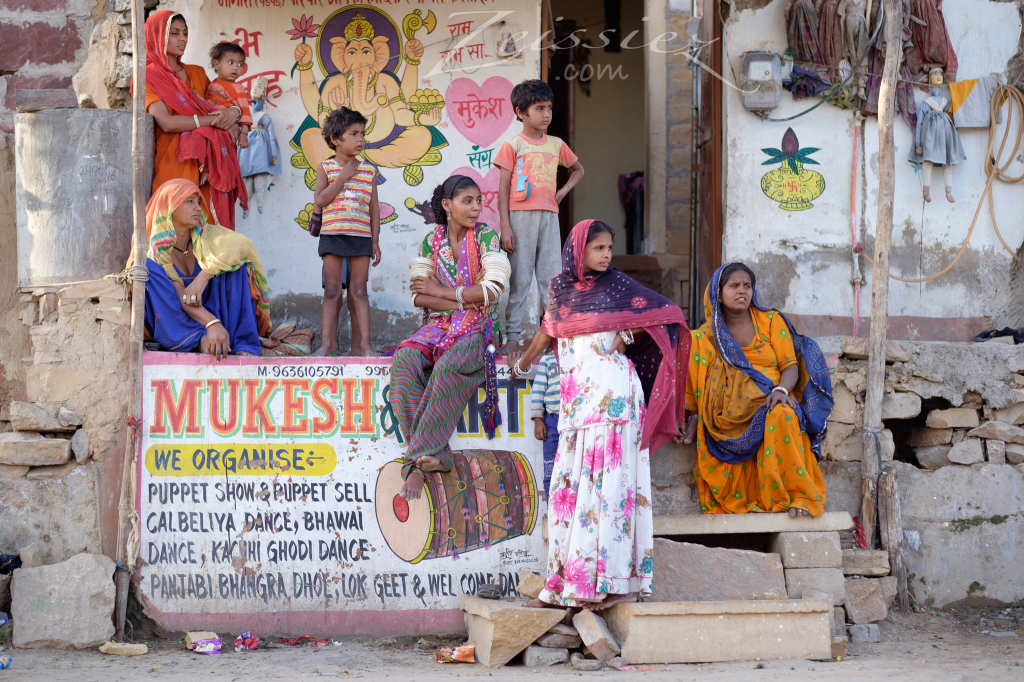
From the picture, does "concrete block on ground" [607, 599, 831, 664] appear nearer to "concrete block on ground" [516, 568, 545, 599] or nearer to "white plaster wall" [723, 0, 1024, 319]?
"concrete block on ground" [516, 568, 545, 599]

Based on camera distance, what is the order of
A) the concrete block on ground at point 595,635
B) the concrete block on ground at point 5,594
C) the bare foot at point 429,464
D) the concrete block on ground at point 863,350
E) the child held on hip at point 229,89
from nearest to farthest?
the concrete block on ground at point 595,635 → the concrete block on ground at point 5,594 → the bare foot at point 429,464 → the concrete block on ground at point 863,350 → the child held on hip at point 229,89

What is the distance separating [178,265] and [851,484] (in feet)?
12.4

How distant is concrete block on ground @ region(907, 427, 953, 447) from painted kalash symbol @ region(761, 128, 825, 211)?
1.71m

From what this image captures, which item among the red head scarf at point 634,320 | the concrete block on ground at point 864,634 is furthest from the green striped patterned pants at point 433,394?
the concrete block on ground at point 864,634

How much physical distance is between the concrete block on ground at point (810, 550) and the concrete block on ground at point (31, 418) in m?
3.57

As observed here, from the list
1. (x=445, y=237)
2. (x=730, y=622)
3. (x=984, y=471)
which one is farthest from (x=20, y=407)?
(x=984, y=471)

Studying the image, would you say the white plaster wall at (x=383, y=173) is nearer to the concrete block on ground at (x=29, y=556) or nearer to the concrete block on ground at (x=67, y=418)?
the concrete block on ground at (x=67, y=418)

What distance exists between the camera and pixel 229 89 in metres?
6.26

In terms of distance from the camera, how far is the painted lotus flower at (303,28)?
6906mm

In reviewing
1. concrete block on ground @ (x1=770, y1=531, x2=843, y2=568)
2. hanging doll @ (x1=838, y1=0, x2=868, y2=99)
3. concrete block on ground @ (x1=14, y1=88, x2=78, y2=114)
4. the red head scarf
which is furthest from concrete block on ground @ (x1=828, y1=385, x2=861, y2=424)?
concrete block on ground @ (x1=14, y1=88, x2=78, y2=114)

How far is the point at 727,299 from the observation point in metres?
5.09

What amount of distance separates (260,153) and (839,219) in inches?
153

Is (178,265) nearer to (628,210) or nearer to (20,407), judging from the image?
(20,407)

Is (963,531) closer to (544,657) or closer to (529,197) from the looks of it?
(544,657)
